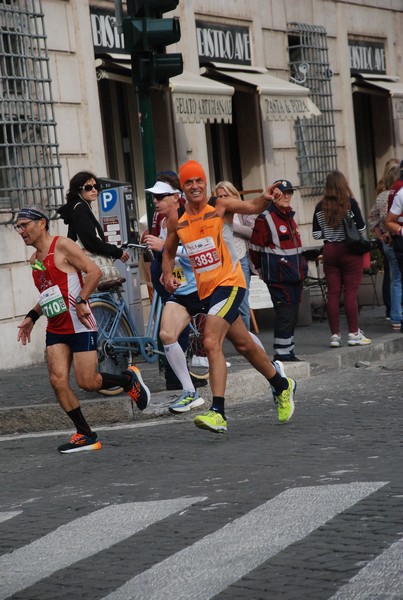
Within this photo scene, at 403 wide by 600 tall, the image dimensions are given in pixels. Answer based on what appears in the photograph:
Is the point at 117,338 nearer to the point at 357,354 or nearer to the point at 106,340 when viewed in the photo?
the point at 106,340

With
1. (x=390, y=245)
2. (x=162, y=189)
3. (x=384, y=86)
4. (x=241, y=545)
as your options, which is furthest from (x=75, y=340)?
(x=384, y=86)

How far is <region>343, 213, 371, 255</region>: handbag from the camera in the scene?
13703 millimetres

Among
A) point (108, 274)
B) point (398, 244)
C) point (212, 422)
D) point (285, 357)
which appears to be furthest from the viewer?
point (398, 244)

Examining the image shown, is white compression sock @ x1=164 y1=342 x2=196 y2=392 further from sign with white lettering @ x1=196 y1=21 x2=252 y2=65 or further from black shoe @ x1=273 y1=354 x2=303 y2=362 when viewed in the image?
sign with white lettering @ x1=196 y1=21 x2=252 y2=65

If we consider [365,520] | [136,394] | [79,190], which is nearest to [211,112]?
[79,190]

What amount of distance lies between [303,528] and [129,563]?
80 centimetres

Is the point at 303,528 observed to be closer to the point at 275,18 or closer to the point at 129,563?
the point at 129,563

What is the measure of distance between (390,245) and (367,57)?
859 centimetres

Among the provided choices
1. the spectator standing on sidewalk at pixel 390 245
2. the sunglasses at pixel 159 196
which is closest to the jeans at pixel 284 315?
the sunglasses at pixel 159 196

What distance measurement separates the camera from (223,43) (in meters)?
19.0

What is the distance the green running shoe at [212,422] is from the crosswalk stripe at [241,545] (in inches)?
75.6

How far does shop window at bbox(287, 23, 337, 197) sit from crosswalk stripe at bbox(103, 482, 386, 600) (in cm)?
1408

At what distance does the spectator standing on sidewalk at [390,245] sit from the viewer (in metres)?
15.4

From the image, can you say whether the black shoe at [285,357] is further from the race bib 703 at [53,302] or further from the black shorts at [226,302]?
the race bib 703 at [53,302]
